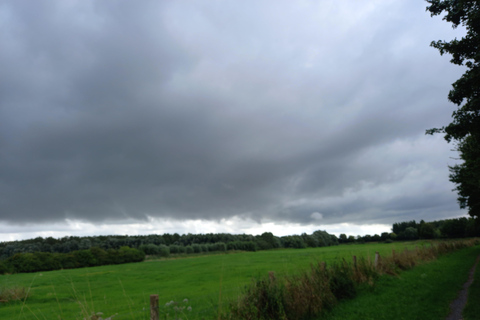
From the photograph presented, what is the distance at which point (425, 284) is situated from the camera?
17.7 metres

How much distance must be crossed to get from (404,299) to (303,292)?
5.64 meters

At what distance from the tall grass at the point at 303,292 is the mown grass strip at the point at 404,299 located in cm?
51

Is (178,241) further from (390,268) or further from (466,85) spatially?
(466,85)

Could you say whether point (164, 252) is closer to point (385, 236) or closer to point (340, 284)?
point (385, 236)

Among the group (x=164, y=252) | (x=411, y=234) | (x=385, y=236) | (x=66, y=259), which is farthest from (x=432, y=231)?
(x=66, y=259)

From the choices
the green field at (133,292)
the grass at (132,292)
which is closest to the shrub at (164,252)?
the grass at (132,292)

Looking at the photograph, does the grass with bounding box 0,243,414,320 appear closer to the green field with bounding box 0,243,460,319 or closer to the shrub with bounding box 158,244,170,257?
the green field with bounding box 0,243,460,319

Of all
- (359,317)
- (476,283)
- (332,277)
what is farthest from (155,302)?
(476,283)

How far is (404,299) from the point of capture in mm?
14469

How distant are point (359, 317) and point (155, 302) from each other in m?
8.42

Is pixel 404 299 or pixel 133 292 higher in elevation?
pixel 404 299

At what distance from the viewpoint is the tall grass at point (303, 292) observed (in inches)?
418

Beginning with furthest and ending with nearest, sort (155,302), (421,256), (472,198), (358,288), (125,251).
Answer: (125,251)
(472,198)
(421,256)
(358,288)
(155,302)

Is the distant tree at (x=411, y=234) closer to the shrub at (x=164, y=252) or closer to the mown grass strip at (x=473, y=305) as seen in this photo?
the shrub at (x=164, y=252)
